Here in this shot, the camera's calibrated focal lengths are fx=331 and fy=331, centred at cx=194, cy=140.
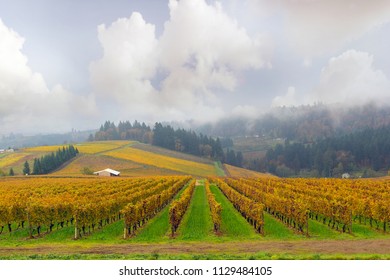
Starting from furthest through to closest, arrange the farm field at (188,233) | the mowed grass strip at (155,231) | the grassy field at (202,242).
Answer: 1. the mowed grass strip at (155,231)
2. the farm field at (188,233)
3. the grassy field at (202,242)

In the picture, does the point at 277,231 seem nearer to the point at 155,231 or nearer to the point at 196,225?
the point at 196,225

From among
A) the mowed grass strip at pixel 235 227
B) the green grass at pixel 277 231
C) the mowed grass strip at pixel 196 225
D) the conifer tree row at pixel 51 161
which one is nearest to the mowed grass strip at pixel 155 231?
the mowed grass strip at pixel 196 225

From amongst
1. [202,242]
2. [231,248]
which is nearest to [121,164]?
[202,242]

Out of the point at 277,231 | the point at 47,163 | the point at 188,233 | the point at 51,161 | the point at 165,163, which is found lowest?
the point at 277,231

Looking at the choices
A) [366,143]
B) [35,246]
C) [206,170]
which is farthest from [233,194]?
[366,143]

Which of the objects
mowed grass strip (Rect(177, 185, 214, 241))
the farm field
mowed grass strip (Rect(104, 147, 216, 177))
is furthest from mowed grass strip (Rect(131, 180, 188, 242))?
mowed grass strip (Rect(104, 147, 216, 177))

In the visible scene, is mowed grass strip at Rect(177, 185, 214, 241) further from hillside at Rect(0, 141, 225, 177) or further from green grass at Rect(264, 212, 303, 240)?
hillside at Rect(0, 141, 225, 177)

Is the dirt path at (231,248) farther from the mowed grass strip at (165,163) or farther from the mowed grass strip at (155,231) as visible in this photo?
the mowed grass strip at (165,163)

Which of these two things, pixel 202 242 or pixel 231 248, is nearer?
pixel 231 248

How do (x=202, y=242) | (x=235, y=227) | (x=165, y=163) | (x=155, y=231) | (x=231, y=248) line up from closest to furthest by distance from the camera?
(x=231, y=248) < (x=202, y=242) < (x=155, y=231) < (x=235, y=227) < (x=165, y=163)

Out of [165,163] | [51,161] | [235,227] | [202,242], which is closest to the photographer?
A: [202,242]

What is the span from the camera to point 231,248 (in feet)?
85.3

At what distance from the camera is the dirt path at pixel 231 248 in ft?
80.6

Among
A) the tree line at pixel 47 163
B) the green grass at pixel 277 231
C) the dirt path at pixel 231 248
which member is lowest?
the green grass at pixel 277 231
